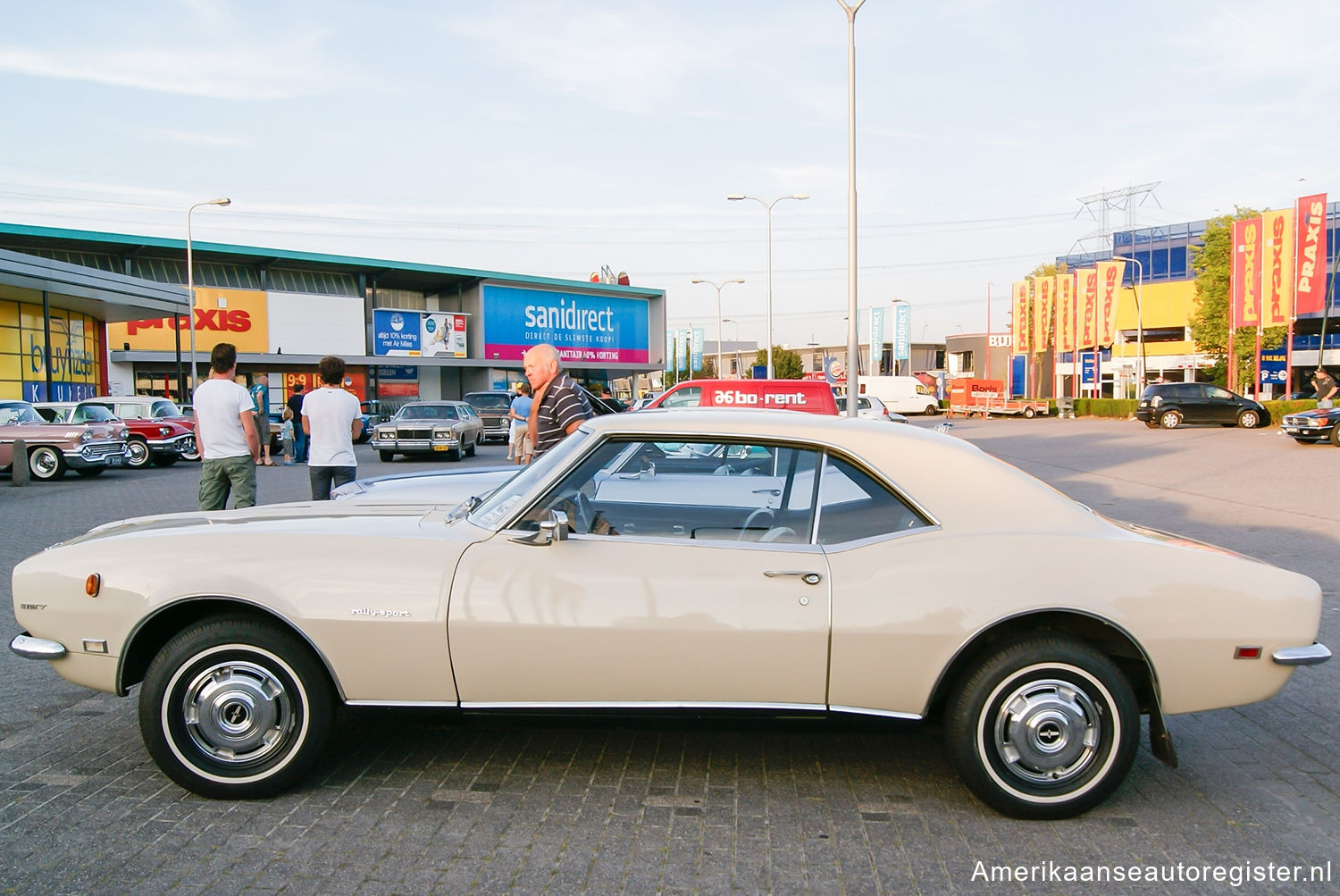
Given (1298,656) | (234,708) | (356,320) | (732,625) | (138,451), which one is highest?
(356,320)

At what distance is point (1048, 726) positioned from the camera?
10.7 ft

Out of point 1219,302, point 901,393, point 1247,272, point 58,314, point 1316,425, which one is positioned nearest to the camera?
point 1316,425

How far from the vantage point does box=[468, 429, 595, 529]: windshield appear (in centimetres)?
352

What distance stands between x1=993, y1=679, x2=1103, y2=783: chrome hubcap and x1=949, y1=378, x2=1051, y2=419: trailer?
160ft

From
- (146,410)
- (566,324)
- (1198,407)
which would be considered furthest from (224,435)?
(566,324)

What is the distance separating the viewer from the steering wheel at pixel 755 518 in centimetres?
364

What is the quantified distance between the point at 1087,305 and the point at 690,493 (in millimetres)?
48743

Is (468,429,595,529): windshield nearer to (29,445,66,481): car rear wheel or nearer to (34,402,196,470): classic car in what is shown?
(29,445,66,481): car rear wheel

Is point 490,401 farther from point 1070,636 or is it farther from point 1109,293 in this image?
point 1109,293

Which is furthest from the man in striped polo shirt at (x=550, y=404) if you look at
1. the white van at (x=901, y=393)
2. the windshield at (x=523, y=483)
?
the white van at (x=901, y=393)

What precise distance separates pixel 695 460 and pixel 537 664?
136cm

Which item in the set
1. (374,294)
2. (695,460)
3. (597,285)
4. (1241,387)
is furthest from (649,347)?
(695,460)

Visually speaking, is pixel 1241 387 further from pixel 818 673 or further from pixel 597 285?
pixel 818 673

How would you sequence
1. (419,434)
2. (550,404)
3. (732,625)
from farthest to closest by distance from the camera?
(419,434)
(550,404)
(732,625)
